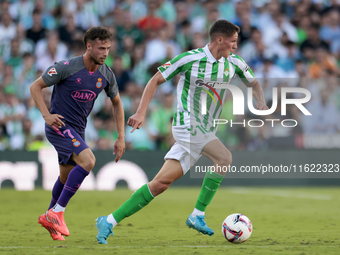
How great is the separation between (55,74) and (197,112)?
1555mm

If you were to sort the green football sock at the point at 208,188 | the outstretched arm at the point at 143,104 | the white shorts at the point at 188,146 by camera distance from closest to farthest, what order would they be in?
1. the outstretched arm at the point at 143,104
2. the white shorts at the point at 188,146
3. the green football sock at the point at 208,188

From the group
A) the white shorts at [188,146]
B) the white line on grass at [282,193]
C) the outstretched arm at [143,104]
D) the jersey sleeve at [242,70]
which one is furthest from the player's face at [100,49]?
the white line on grass at [282,193]

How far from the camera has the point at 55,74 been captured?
5539 mm

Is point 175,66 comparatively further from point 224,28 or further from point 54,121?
point 54,121

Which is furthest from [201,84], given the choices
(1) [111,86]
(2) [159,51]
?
(2) [159,51]

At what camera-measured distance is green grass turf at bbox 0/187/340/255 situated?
4.86 meters

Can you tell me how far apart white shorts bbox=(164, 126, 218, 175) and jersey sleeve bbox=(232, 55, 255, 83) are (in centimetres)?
81

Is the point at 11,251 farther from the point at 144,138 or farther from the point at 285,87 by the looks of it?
the point at 285,87

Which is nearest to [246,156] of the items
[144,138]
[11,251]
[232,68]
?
[144,138]

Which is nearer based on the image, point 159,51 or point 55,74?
point 55,74

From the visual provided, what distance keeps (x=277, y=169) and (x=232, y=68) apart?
25.1ft

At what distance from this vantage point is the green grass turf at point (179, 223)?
191 inches

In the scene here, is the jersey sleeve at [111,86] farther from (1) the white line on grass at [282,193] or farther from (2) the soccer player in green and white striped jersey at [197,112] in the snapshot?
(1) the white line on grass at [282,193]

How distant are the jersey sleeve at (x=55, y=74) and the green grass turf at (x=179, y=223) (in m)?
1.67
